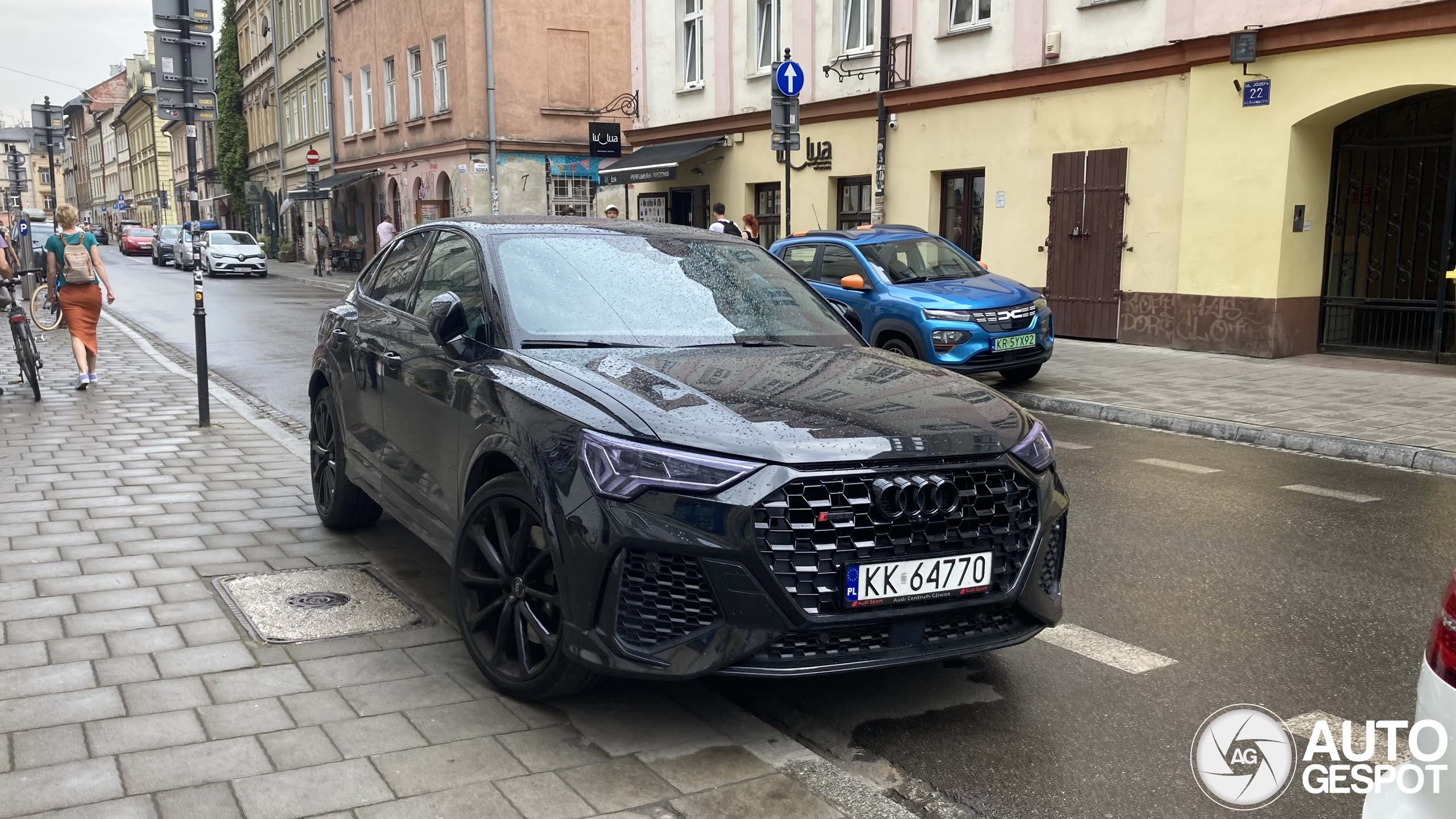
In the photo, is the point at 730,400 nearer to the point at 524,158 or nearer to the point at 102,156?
the point at 524,158

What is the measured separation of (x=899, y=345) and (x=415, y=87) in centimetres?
2769

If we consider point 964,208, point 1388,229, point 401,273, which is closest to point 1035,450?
point 401,273

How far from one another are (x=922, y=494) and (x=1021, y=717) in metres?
0.96

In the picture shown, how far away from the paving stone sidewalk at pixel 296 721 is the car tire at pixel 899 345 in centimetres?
675

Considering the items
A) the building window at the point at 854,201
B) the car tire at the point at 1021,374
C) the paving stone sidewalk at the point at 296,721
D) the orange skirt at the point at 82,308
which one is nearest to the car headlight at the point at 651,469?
the paving stone sidewalk at the point at 296,721

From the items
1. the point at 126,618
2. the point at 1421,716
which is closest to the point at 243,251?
the point at 126,618

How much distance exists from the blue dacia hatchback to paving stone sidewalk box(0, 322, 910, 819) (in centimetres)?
648

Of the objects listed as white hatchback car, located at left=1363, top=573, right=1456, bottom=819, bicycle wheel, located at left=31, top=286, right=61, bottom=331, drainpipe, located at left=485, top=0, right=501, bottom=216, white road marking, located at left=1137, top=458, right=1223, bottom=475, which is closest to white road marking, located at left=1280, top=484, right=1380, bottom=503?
white road marking, located at left=1137, top=458, right=1223, bottom=475

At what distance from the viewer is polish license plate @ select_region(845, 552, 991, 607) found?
337 cm

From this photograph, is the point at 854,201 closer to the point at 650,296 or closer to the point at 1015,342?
the point at 1015,342

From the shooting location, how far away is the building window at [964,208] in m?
18.5

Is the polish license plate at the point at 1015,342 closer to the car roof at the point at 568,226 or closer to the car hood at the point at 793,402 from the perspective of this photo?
the car roof at the point at 568,226

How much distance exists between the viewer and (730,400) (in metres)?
3.66

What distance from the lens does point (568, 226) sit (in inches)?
200
